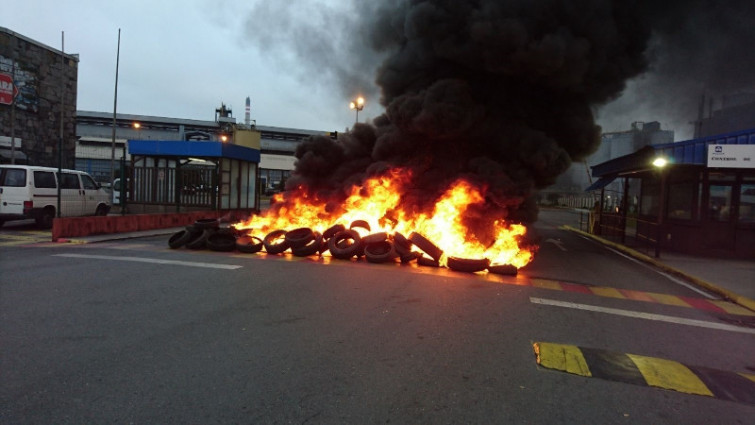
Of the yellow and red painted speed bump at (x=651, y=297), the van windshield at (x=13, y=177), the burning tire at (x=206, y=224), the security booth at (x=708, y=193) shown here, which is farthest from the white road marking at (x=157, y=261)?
the security booth at (x=708, y=193)

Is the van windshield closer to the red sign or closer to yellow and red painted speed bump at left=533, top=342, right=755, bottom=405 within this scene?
the red sign

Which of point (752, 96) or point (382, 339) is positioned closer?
→ point (382, 339)

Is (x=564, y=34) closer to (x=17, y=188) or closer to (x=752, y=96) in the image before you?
(x=17, y=188)

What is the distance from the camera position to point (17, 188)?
12.7m

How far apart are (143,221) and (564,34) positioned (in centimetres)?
1324

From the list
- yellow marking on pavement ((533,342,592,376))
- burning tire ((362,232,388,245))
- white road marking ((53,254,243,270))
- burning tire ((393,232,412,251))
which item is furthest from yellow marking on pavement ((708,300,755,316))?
white road marking ((53,254,243,270))

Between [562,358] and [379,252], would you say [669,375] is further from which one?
[379,252]

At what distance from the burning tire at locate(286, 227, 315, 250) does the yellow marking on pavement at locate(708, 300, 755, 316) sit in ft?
24.5

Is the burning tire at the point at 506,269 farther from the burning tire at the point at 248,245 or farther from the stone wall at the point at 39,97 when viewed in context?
the stone wall at the point at 39,97

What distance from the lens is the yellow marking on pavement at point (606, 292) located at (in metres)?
7.48

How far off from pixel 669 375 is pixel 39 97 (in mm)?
29551

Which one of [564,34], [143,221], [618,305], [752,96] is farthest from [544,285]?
[752,96]

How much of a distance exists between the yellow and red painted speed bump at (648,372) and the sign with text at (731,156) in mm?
9146

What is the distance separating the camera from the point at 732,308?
714 cm
